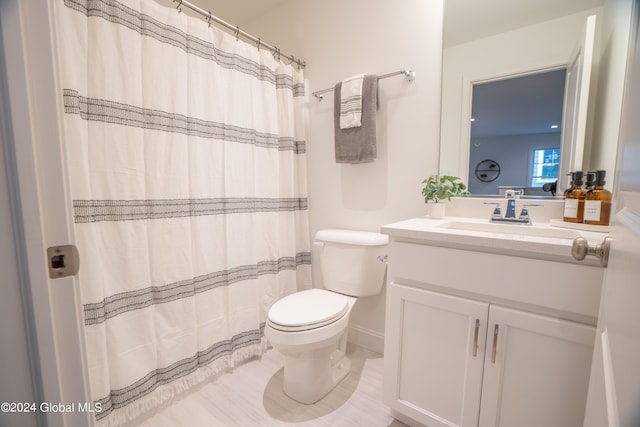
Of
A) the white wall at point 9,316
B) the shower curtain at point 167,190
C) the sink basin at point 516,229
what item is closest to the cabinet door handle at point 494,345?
the sink basin at point 516,229

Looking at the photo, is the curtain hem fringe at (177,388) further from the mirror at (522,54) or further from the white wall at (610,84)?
the white wall at (610,84)

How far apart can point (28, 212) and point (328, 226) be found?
5.30ft

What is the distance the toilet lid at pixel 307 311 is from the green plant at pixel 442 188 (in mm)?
714

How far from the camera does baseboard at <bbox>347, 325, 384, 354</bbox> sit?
5.83 ft

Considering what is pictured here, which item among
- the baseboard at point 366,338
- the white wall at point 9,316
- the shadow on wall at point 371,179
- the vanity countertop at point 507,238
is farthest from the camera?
the baseboard at point 366,338

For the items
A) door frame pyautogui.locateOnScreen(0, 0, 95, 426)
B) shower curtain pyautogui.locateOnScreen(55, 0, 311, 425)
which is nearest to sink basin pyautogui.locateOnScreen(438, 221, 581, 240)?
shower curtain pyautogui.locateOnScreen(55, 0, 311, 425)

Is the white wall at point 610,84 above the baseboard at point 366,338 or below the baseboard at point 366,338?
above

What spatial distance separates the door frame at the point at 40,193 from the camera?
1.27 ft

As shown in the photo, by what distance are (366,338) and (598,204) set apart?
1.39m

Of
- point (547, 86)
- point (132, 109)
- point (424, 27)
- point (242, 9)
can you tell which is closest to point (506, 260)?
point (547, 86)

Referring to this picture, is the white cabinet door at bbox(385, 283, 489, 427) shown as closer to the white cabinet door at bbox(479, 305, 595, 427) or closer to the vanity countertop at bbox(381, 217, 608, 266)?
the white cabinet door at bbox(479, 305, 595, 427)

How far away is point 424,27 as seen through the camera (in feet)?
4.80

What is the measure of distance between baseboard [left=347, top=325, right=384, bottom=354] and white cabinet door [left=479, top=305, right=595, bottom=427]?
2.73ft

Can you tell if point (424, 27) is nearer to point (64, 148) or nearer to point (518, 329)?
point (518, 329)
